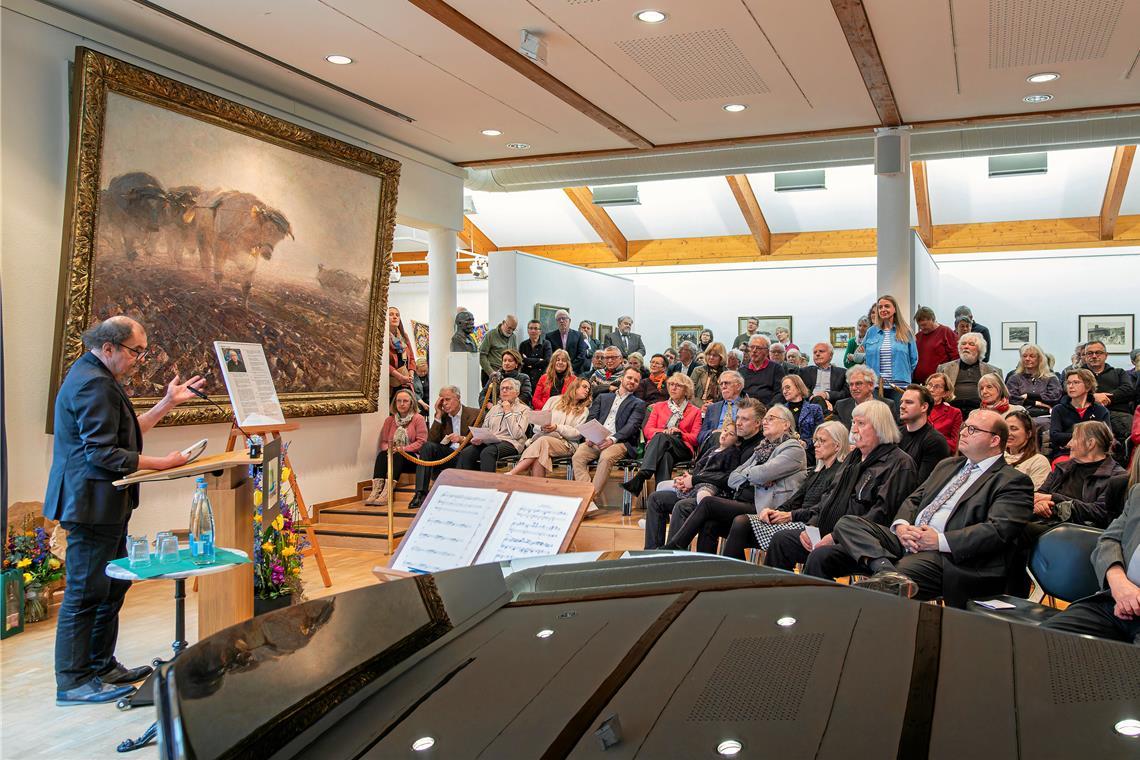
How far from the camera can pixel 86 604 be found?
4.05m

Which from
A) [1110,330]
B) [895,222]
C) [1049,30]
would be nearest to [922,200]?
[1110,330]

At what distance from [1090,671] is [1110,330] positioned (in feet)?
48.9

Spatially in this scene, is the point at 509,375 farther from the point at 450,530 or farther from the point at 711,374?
the point at 450,530

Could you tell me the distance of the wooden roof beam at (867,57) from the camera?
6047 mm

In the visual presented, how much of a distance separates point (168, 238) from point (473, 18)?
8.86 ft

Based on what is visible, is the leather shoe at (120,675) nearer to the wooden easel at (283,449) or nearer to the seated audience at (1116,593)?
the wooden easel at (283,449)

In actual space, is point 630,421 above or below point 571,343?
below

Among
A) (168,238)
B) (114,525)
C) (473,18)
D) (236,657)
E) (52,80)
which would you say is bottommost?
(114,525)

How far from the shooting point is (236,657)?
1.37 m

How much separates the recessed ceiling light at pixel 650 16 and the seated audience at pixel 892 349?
3801 millimetres

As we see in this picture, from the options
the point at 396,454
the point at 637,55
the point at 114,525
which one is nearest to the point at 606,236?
the point at 396,454

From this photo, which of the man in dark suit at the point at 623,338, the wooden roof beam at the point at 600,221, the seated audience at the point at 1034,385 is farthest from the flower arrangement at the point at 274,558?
the wooden roof beam at the point at 600,221

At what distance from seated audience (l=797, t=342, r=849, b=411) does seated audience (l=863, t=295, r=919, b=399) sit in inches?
24.4

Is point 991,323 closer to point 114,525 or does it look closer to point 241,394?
point 241,394
